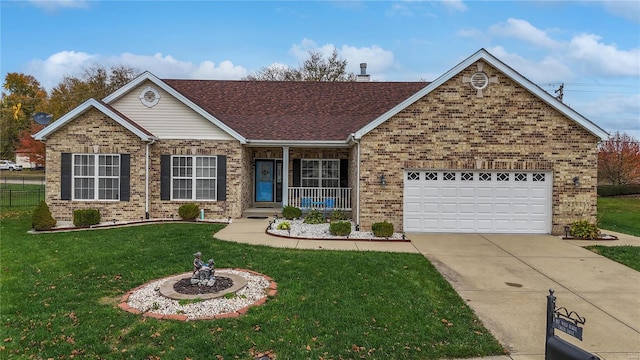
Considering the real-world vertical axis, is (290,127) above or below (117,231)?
above

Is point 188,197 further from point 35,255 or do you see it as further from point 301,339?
point 301,339

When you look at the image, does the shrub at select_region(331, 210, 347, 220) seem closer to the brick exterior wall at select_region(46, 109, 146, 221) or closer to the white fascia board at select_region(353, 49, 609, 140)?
the white fascia board at select_region(353, 49, 609, 140)

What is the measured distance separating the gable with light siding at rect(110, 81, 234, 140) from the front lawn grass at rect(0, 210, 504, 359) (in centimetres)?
609

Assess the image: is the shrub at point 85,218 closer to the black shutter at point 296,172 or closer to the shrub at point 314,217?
the shrub at point 314,217

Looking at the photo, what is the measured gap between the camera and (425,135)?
12297 mm

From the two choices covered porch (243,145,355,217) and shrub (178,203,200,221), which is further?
covered porch (243,145,355,217)

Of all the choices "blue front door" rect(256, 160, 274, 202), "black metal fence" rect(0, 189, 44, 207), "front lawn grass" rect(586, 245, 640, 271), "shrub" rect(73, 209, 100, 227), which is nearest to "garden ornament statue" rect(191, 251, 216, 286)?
"shrub" rect(73, 209, 100, 227)

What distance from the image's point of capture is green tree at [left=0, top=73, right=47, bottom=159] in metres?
52.4

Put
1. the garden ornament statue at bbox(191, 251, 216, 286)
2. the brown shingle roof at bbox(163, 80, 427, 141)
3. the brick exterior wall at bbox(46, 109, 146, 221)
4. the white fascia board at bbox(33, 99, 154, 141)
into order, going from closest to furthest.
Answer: the garden ornament statue at bbox(191, 251, 216, 286), the white fascia board at bbox(33, 99, 154, 141), the brick exterior wall at bbox(46, 109, 146, 221), the brown shingle roof at bbox(163, 80, 427, 141)

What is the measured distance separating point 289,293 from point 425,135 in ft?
25.4

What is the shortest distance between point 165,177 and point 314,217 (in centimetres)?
564

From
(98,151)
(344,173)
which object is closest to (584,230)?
(344,173)

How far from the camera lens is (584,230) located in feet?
38.6

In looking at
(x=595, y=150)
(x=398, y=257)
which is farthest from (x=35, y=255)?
(x=595, y=150)
